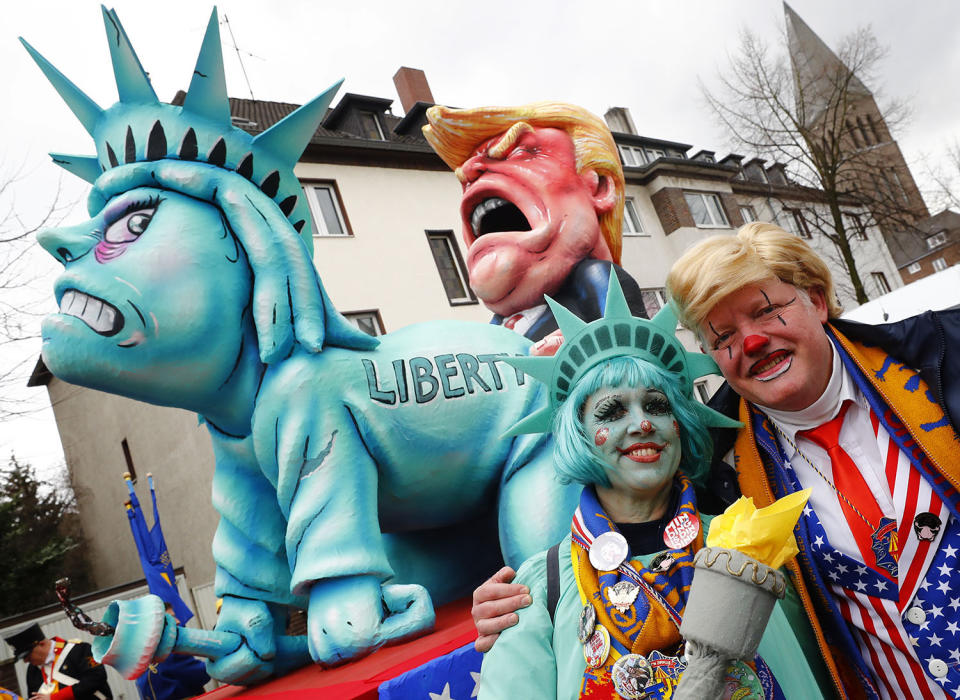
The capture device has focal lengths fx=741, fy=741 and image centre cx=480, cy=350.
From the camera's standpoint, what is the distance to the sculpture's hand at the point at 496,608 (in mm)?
1427

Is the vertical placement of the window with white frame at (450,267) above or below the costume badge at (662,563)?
above

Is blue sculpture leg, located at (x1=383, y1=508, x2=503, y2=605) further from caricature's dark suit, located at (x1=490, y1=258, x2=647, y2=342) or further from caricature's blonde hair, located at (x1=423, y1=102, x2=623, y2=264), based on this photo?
caricature's blonde hair, located at (x1=423, y1=102, x2=623, y2=264)

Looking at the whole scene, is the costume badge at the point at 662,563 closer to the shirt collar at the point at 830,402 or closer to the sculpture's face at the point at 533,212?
the shirt collar at the point at 830,402

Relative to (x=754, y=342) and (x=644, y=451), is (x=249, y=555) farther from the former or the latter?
(x=754, y=342)

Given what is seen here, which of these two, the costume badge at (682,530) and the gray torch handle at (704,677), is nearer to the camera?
the gray torch handle at (704,677)

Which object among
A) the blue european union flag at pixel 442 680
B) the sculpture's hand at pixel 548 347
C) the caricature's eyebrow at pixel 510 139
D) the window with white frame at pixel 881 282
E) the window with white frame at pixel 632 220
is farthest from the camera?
the window with white frame at pixel 881 282

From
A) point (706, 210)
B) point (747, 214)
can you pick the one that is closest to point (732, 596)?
point (706, 210)

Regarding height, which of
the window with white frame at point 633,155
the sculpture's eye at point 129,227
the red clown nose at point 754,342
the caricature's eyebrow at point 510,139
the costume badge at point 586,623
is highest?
the window with white frame at point 633,155

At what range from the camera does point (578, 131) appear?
305 centimetres

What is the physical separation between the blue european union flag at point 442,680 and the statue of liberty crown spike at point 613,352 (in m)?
0.52

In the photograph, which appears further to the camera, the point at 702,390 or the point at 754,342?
the point at 702,390

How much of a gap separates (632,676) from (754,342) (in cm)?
74

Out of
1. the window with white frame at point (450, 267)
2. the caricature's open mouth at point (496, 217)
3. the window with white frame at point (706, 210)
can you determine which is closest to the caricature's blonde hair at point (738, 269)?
the caricature's open mouth at point (496, 217)

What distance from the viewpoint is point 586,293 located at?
9.00 feet
